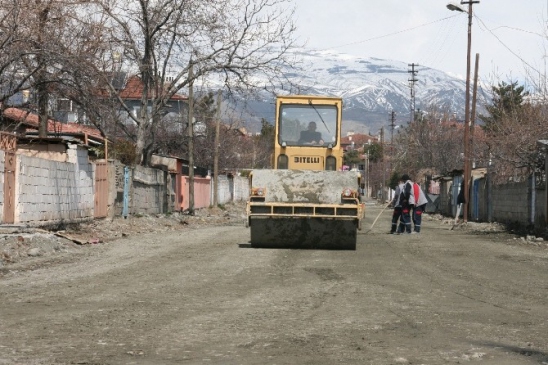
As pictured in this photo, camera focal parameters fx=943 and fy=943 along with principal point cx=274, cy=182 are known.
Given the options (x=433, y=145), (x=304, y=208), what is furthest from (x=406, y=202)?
(x=433, y=145)

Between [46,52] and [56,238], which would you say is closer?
[56,238]

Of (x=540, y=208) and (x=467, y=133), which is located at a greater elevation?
(x=467, y=133)

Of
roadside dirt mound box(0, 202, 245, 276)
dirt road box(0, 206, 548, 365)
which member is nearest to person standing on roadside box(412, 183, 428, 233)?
roadside dirt mound box(0, 202, 245, 276)

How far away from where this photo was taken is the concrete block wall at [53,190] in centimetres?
2234

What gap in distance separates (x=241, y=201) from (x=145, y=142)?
121 ft

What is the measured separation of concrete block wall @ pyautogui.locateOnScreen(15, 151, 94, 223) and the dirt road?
4056mm

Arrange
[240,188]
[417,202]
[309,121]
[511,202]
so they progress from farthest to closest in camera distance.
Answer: [240,188], [511,202], [417,202], [309,121]

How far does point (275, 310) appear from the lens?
34.4 ft

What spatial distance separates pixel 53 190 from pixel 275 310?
15.6m

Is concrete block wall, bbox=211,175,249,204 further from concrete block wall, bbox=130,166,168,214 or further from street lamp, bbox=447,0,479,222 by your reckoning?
street lamp, bbox=447,0,479,222

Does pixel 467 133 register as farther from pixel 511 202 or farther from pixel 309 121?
pixel 309 121

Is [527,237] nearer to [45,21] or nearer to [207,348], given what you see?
[45,21]

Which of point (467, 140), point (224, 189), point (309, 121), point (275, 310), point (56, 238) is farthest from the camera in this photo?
point (224, 189)

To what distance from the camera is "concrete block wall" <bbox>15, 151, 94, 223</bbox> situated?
22.3m
